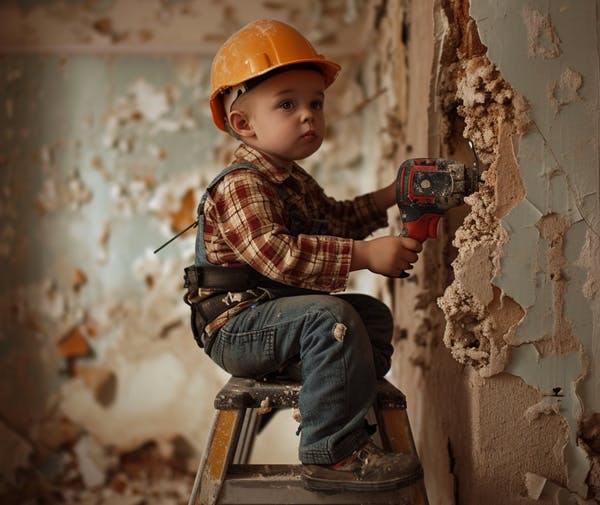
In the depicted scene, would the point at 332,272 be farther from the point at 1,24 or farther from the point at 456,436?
the point at 1,24

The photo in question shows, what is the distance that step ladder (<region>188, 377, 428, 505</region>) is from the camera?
115cm

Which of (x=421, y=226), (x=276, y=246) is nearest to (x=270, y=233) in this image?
(x=276, y=246)

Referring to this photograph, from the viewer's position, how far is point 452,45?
1.32 meters

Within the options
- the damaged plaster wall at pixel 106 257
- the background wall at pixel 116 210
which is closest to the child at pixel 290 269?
the background wall at pixel 116 210

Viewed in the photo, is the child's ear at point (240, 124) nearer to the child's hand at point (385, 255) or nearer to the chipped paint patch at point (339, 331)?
the child's hand at point (385, 255)

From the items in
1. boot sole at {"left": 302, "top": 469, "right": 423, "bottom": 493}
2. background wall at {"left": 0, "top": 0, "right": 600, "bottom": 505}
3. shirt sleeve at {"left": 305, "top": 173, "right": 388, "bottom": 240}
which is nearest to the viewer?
boot sole at {"left": 302, "top": 469, "right": 423, "bottom": 493}

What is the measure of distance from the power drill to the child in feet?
0.19

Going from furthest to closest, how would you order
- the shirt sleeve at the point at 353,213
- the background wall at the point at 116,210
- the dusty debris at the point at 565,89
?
the background wall at the point at 116,210 < the shirt sleeve at the point at 353,213 < the dusty debris at the point at 565,89

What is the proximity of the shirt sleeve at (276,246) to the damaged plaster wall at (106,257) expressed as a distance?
4.73 feet

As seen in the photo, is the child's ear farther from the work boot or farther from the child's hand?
the work boot

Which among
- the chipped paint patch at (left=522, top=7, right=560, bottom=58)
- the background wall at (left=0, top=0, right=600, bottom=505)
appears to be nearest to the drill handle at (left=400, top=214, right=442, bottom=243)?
the chipped paint patch at (left=522, top=7, right=560, bottom=58)

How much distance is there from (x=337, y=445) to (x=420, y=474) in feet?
0.45

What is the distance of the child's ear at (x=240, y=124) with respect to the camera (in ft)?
4.36

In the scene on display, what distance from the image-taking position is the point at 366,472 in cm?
109
